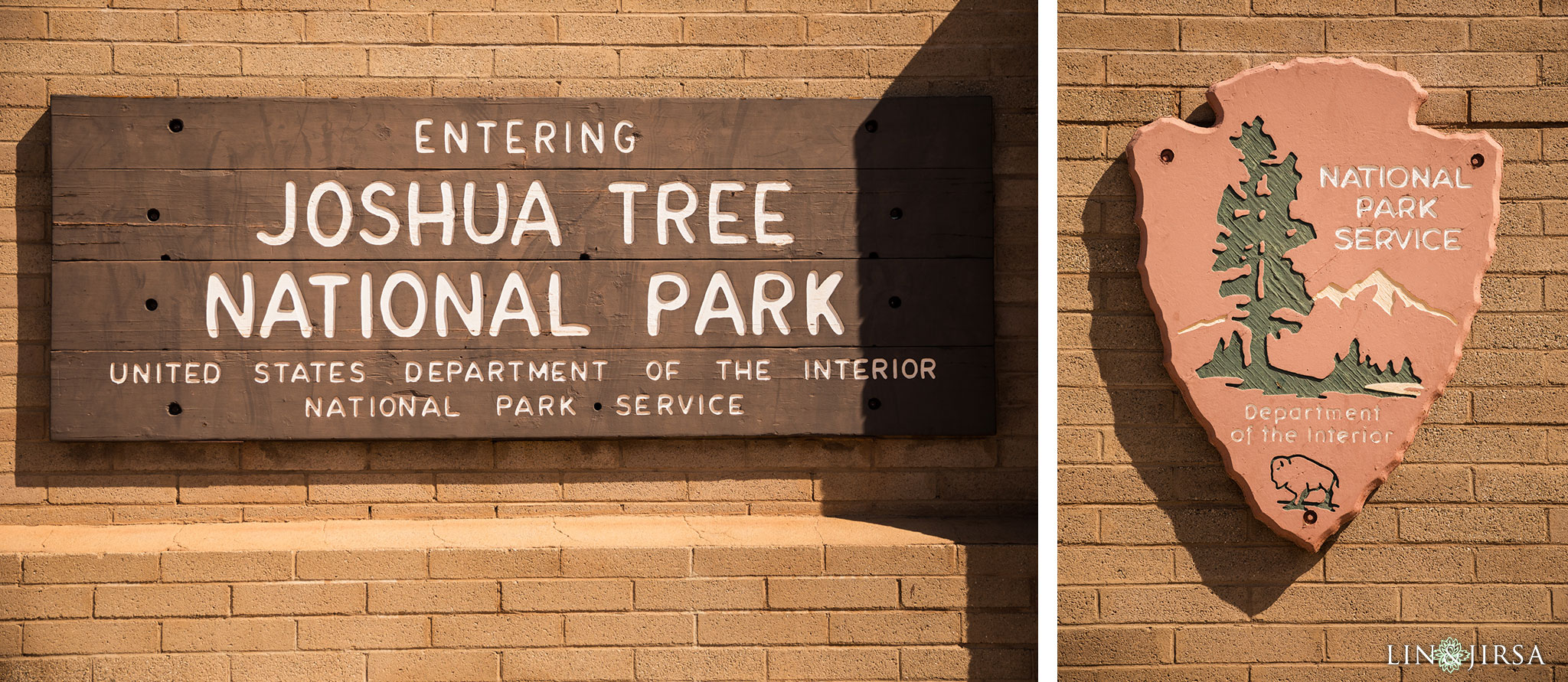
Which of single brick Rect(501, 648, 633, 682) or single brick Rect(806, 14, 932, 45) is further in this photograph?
single brick Rect(806, 14, 932, 45)

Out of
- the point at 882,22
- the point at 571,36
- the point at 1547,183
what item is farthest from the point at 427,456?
the point at 1547,183

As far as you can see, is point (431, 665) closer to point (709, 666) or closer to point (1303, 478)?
point (709, 666)

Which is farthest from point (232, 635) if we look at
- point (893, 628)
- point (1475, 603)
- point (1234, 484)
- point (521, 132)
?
point (1475, 603)

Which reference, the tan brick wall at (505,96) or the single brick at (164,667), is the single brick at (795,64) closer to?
the tan brick wall at (505,96)

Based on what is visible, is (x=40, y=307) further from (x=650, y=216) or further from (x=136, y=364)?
(x=650, y=216)

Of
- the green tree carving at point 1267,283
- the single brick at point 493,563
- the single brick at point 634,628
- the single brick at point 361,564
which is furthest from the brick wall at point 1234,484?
the single brick at point 361,564

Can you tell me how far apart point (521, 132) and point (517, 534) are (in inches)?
55.2

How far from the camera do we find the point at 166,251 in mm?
2697

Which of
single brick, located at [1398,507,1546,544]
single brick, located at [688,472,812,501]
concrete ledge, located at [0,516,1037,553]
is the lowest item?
concrete ledge, located at [0,516,1037,553]

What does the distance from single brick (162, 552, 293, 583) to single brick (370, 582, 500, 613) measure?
310mm

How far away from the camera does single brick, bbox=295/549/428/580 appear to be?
2648 millimetres

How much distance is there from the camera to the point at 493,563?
2.67m

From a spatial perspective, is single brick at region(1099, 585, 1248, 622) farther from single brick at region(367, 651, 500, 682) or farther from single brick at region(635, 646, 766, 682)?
single brick at region(367, 651, 500, 682)

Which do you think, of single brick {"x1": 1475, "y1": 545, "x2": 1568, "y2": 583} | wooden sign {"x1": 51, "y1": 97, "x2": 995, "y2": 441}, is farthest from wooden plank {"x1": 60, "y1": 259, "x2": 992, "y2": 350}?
single brick {"x1": 1475, "y1": 545, "x2": 1568, "y2": 583}
